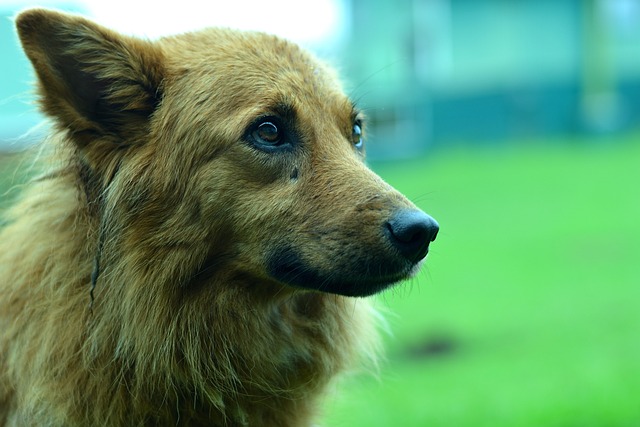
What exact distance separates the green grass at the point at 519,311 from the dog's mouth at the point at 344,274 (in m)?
0.35

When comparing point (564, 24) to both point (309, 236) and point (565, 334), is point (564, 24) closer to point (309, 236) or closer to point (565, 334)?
point (565, 334)

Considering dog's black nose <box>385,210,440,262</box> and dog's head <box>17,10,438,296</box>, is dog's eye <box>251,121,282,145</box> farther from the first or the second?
dog's black nose <box>385,210,440,262</box>

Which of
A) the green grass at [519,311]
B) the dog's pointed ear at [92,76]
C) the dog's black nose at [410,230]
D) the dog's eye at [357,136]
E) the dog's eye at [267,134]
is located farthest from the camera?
the green grass at [519,311]

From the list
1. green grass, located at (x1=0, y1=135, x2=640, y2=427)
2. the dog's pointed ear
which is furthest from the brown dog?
green grass, located at (x1=0, y1=135, x2=640, y2=427)

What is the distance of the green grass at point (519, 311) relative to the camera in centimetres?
566

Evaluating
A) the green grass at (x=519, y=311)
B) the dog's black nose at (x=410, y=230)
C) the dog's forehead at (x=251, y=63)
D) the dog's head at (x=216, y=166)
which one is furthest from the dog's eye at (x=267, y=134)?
the green grass at (x=519, y=311)

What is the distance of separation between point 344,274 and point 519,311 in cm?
560

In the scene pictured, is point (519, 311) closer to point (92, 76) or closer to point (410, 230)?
point (410, 230)

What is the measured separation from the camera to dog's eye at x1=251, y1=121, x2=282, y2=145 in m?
3.47

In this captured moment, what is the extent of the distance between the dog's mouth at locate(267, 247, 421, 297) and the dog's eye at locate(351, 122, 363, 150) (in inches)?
31.4

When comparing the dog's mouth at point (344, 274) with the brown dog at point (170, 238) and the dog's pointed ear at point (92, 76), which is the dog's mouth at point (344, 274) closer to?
the brown dog at point (170, 238)

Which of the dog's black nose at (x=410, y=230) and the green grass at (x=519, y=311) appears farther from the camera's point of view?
the green grass at (x=519, y=311)

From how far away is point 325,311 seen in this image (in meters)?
3.71

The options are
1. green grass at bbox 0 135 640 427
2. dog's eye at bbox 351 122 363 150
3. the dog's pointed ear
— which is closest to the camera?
the dog's pointed ear
